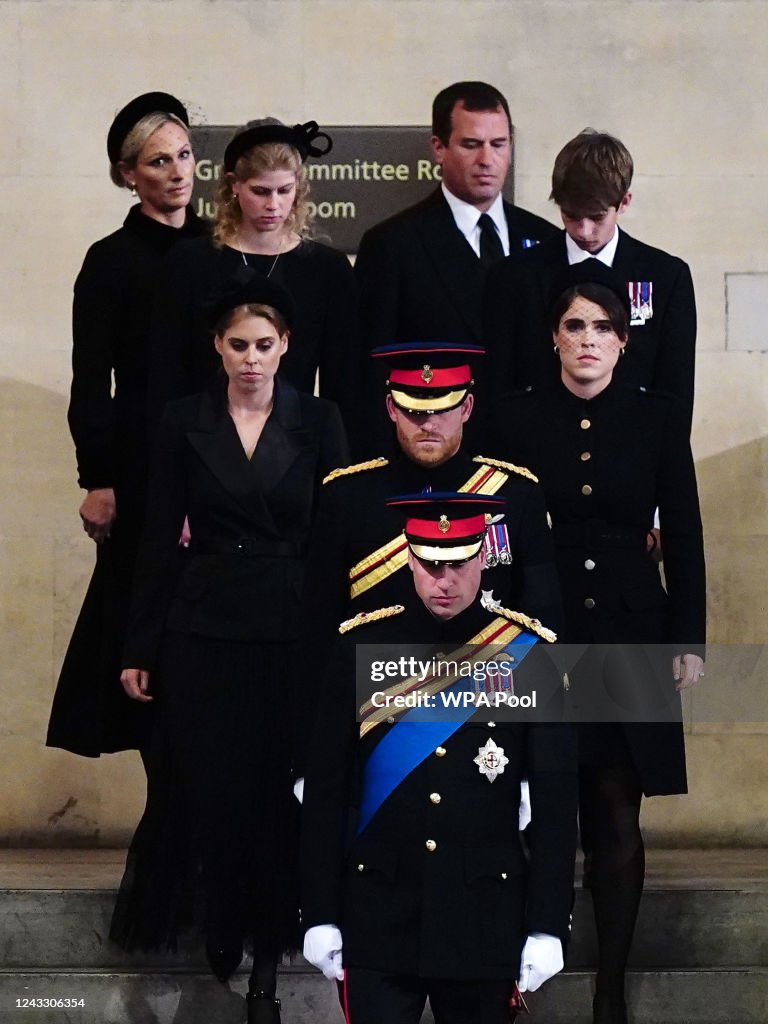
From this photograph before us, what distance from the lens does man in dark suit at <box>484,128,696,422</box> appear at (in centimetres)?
610

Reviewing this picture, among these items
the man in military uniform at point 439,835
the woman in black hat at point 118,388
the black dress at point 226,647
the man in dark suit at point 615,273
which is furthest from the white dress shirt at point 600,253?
the man in military uniform at point 439,835

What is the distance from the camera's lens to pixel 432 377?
5086 mm

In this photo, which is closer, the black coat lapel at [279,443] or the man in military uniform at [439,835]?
the man in military uniform at [439,835]

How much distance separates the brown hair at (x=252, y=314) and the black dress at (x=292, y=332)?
0.99 feet

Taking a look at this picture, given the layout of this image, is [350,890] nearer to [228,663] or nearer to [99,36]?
[228,663]

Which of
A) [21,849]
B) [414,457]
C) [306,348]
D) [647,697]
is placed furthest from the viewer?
[21,849]

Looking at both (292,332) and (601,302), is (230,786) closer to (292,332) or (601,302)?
(292,332)

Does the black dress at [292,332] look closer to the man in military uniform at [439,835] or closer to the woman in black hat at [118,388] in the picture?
the woman in black hat at [118,388]

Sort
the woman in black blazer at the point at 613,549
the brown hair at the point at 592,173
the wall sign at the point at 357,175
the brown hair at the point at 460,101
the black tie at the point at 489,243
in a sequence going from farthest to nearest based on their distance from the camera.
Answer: the wall sign at the point at 357,175 → the black tie at the point at 489,243 → the brown hair at the point at 460,101 → the brown hair at the point at 592,173 → the woman in black blazer at the point at 613,549

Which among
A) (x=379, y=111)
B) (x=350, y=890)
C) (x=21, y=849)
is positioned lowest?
(x=21, y=849)

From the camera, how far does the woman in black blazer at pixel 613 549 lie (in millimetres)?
5727

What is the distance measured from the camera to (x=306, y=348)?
6.20m

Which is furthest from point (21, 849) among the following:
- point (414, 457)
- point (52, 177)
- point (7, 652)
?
point (414, 457)

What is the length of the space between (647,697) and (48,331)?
3.09 metres
